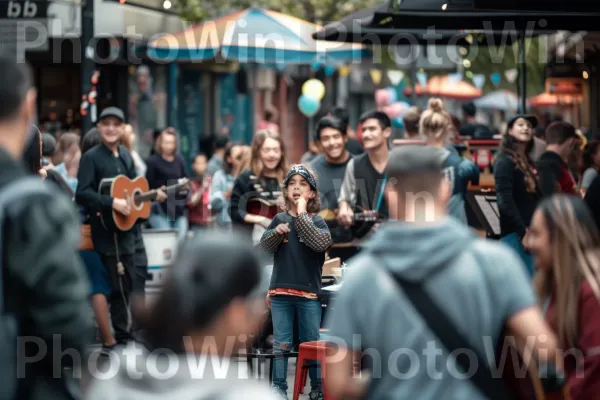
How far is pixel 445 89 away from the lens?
2956 centimetres

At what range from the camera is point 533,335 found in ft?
13.2

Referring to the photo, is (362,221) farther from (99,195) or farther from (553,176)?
(99,195)

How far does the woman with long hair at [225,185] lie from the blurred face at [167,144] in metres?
0.67

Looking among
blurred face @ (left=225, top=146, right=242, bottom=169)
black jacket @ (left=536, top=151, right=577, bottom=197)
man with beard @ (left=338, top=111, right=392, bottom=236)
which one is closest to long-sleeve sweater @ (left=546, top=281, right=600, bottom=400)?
black jacket @ (left=536, top=151, right=577, bottom=197)

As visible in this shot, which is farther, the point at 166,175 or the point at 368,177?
the point at 166,175

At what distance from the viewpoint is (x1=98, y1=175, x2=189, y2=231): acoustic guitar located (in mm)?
11031

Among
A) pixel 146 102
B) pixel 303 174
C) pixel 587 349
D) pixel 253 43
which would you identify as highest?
pixel 253 43

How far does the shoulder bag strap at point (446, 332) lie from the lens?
3936 millimetres

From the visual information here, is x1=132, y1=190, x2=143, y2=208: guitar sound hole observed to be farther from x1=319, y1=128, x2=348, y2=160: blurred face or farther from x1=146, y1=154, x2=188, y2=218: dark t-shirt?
x1=146, y1=154, x2=188, y2=218: dark t-shirt

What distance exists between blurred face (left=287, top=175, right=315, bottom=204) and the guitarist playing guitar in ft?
9.69

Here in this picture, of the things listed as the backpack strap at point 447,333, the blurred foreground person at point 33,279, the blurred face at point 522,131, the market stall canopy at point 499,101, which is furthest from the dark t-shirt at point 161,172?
the market stall canopy at point 499,101

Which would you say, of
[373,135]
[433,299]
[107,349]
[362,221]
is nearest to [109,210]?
[107,349]

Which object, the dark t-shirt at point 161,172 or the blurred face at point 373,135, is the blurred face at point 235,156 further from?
the blurred face at point 373,135

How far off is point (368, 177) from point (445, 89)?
64.6ft
